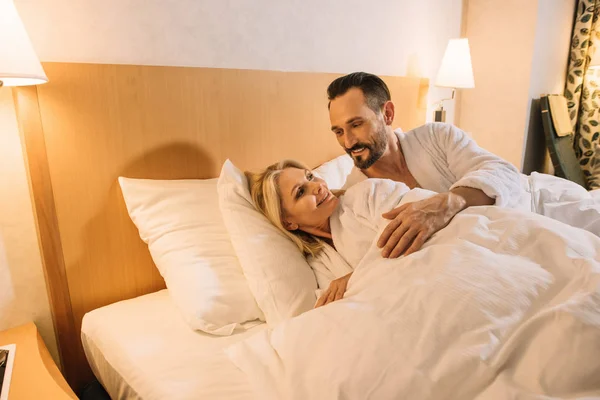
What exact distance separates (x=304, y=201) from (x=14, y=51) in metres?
0.79

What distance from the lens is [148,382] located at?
0.92 metres

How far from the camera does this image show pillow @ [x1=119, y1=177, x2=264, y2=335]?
1133 millimetres

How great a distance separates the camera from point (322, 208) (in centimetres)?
126

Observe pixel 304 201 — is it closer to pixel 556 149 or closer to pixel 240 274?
pixel 240 274

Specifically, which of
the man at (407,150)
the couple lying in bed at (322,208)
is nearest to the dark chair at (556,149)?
the man at (407,150)

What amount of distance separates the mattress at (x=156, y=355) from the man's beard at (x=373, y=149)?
80cm

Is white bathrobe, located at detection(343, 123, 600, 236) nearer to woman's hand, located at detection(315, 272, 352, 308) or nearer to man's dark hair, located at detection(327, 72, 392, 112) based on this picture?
man's dark hair, located at detection(327, 72, 392, 112)

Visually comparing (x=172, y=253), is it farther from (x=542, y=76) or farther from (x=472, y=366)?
(x=542, y=76)

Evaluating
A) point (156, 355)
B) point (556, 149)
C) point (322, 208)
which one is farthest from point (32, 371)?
point (556, 149)

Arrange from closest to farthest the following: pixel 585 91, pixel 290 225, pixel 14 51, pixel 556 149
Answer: pixel 14 51 → pixel 290 225 → pixel 556 149 → pixel 585 91

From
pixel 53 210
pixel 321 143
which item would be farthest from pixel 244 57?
pixel 53 210

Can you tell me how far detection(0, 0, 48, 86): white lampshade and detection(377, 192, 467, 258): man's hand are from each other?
35.1 inches

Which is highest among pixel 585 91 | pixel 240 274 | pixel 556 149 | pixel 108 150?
pixel 585 91

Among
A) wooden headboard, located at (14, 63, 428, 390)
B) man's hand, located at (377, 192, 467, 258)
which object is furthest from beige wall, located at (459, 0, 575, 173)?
man's hand, located at (377, 192, 467, 258)
